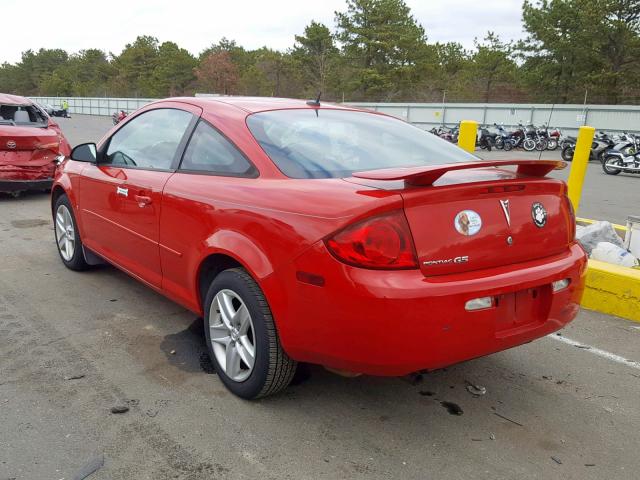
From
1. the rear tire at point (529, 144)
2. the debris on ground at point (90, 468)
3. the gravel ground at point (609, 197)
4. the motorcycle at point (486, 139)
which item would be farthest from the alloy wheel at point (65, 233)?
the rear tire at point (529, 144)

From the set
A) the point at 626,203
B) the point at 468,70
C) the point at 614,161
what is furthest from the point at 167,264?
the point at 468,70

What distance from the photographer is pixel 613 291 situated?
4.45 meters

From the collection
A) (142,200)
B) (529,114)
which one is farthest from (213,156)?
(529,114)

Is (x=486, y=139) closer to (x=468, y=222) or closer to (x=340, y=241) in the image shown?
(x=468, y=222)

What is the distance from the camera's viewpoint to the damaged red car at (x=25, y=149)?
26.9 ft

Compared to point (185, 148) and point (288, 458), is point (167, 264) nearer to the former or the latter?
point (185, 148)

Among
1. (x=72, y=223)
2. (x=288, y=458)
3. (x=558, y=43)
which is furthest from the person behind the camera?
(x=558, y=43)

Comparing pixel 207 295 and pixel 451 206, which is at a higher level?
pixel 451 206

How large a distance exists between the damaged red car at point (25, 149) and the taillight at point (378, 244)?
7.54 m

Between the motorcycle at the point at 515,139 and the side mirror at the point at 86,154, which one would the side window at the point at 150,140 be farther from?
the motorcycle at the point at 515,139

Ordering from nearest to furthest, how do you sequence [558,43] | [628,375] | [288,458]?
[288,458] < [628,375] < [558,43]

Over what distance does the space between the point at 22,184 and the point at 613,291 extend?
7.90 meters

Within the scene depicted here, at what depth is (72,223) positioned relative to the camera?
4.88 meters

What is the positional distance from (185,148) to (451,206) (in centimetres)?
176
